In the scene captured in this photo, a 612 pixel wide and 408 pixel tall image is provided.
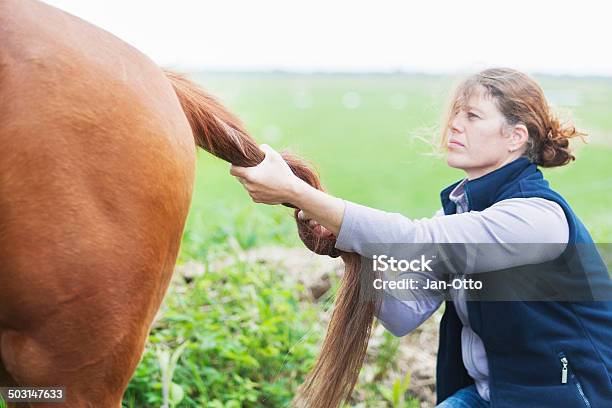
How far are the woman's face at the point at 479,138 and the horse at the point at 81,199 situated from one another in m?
0.87

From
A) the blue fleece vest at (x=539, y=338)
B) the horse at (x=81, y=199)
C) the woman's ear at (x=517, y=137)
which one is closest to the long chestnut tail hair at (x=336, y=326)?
the blue fleece vest at (x=539, y=338)

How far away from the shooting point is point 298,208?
2162mm

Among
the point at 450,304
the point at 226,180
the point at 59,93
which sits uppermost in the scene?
the point at 59,93

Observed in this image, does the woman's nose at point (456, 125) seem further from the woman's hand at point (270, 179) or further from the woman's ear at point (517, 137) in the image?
the woman's hand at point (270, 179)

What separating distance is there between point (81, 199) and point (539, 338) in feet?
4.22

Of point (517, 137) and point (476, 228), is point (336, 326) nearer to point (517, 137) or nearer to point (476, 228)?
point (476, 228)

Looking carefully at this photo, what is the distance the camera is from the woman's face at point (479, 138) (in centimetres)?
219

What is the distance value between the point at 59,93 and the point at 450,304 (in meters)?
1.40

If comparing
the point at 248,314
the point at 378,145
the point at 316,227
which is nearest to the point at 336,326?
the point at 316,227

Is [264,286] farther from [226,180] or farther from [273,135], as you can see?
[273,135]

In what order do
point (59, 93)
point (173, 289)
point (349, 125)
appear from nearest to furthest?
point (59, 93) → point (173, 289) → point (349, 125)

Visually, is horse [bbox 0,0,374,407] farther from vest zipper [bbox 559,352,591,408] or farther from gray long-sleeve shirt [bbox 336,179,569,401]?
vest zipper [bbox 559,352,591,408]

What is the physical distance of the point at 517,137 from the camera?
2.20 meters

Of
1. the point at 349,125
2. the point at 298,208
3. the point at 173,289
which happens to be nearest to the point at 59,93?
the point at 298,208
